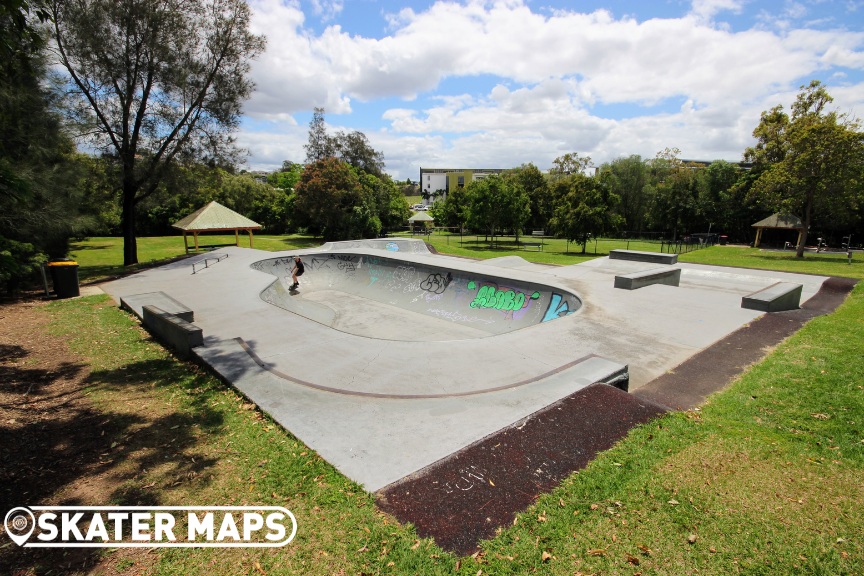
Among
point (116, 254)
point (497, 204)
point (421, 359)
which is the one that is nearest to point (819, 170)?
point (497, 204)

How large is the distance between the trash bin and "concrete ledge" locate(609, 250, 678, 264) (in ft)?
74.9

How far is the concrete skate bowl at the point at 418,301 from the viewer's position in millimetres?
12492

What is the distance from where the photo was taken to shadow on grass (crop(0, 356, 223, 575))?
11.8ft

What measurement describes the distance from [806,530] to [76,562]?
5.78m

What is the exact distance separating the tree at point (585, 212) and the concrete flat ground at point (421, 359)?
1639cm

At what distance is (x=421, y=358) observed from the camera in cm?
739

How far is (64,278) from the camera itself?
498 inches

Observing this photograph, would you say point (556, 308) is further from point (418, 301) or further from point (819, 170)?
point (819, 170)

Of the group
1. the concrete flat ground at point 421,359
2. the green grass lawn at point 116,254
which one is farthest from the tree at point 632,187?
the concrete flat ground at point 421,359

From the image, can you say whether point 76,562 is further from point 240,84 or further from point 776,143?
Result: point 776,143

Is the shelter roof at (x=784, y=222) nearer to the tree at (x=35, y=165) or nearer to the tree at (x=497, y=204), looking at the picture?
the tree at (x=497, y=204)

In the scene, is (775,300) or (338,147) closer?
(775,300)

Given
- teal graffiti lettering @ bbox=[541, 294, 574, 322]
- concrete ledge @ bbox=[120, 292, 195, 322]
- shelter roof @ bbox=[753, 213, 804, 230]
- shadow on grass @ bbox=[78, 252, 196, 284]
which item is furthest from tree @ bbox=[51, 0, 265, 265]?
shelter roof @ bbox=[753, 213, 804, 230]

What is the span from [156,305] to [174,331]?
3132 mm
